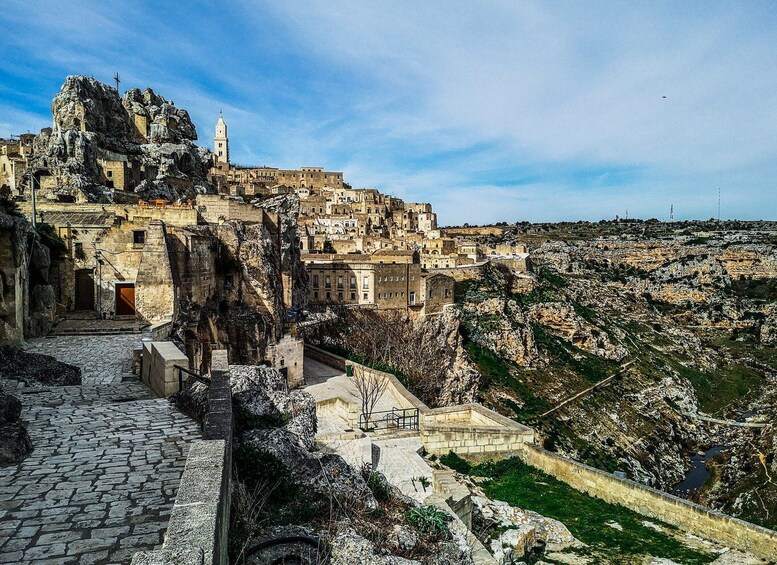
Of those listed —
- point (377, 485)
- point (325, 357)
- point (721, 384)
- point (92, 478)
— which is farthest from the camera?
point (721, 384)

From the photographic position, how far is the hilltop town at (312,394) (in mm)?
4828

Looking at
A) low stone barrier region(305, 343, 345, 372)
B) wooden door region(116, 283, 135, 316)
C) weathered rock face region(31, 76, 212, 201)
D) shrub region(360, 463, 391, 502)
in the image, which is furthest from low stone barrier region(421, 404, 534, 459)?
weathered rock face region(31, 76, 212, 201)

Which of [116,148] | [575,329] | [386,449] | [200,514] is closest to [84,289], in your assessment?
[386,449]

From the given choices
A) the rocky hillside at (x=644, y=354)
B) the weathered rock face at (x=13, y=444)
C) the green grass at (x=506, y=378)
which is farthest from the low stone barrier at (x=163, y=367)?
the green grass at (x=506, y=378)

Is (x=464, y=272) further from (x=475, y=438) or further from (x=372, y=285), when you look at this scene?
(x=475, y=438)

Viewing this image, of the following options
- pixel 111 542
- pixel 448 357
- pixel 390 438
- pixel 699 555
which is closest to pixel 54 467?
pixel 111 542

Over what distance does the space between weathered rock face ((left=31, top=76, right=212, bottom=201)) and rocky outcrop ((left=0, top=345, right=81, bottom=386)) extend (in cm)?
2557

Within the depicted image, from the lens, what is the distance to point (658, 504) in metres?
10.6

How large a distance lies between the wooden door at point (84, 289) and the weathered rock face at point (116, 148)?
54.8 feet

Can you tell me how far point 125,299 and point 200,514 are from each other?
16681 millimetres

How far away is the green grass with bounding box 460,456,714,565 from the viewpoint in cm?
895

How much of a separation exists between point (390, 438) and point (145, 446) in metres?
7.54

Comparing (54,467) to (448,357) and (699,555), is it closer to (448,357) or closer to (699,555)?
(699,555)

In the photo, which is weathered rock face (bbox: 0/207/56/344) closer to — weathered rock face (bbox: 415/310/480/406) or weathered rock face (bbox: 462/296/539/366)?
weathered rock face (bbox: 415/310/480/406)
